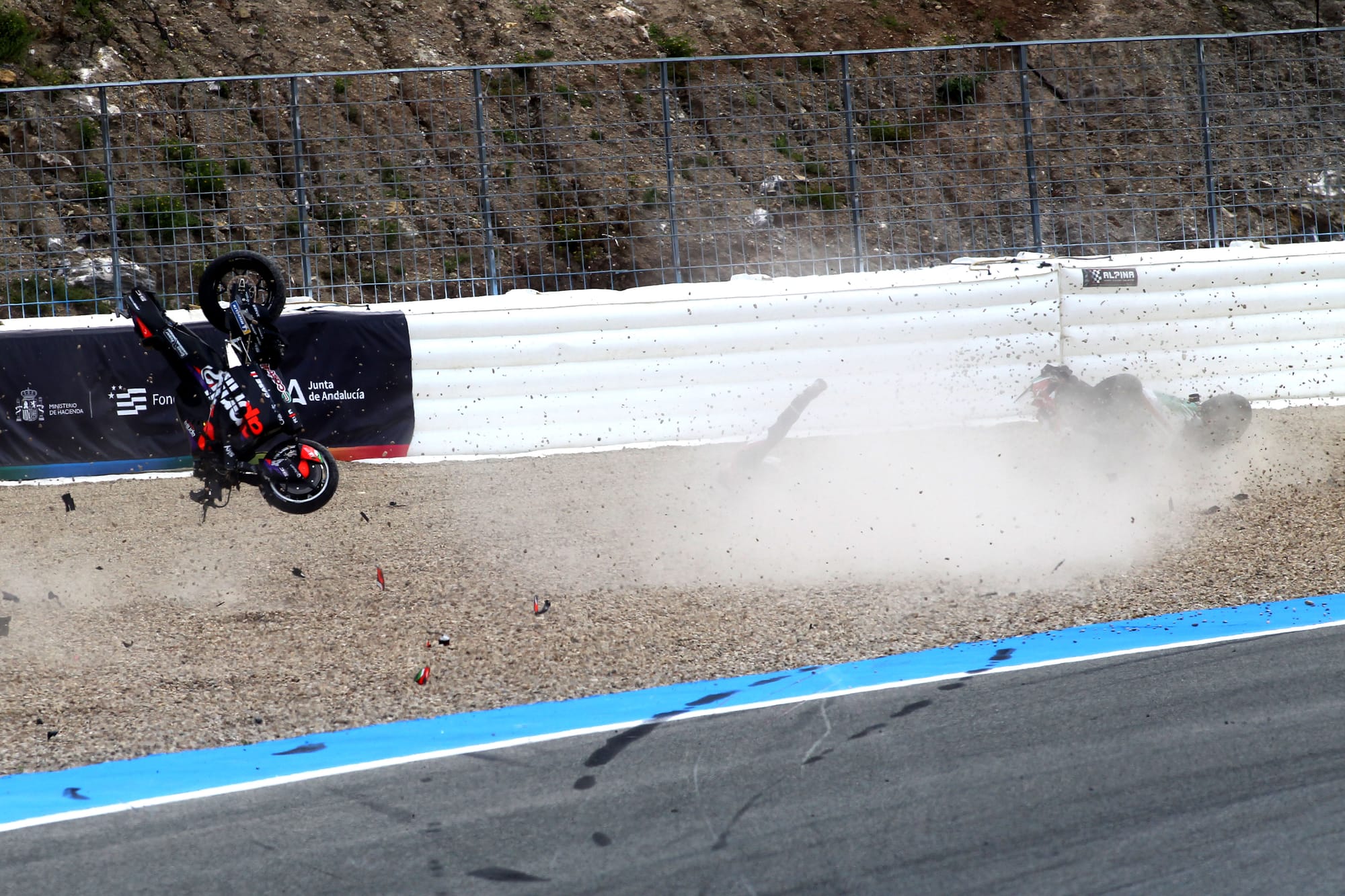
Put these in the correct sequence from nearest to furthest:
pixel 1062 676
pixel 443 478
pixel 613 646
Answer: pixel 1062 676, pixel 613 646, pixel 443 478

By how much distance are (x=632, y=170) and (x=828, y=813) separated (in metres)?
9.86

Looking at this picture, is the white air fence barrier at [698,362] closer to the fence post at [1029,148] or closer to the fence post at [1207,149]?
the fence post at [1029,148]

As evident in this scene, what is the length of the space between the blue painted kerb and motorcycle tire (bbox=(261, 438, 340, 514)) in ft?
6.03

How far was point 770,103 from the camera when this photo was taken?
13719 millimetres

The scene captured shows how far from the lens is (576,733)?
215 inches

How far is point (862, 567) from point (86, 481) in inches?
255

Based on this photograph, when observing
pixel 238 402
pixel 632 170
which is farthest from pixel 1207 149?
pixel 238 402

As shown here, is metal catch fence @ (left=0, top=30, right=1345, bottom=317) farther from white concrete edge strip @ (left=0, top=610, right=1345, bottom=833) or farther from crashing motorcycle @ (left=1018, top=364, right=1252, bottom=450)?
white concrete edge strip @ (left=0, top=610, right=1345, bottom=833)

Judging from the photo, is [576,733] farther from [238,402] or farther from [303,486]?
[238,402]

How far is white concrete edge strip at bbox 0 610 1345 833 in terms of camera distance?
4816 millimetres

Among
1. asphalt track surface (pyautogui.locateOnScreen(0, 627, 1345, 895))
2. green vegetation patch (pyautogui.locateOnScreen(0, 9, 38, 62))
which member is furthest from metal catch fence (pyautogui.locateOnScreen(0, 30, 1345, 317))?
asphalt track surface (pyautogui.locateOnScreen(0, 627, 1345, 895))

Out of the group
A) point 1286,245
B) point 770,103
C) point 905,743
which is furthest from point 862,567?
point 770,103

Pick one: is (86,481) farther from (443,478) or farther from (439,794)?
(439,794)

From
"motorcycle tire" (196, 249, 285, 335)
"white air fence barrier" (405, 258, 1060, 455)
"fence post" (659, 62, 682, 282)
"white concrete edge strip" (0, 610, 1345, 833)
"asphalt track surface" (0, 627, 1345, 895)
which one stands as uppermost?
"fence post" (659, 62, 682, 282)
